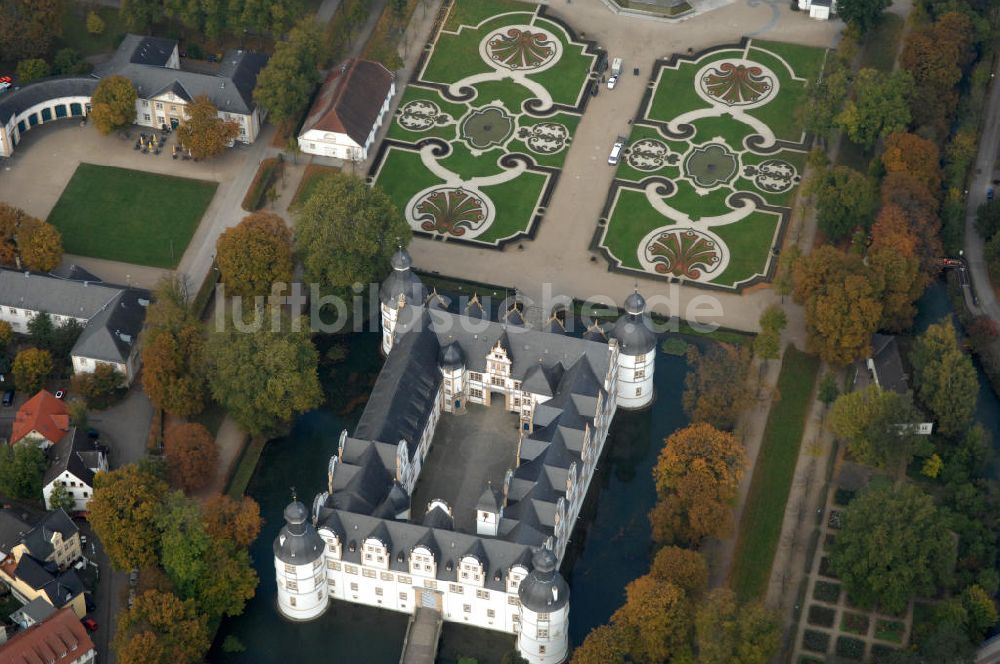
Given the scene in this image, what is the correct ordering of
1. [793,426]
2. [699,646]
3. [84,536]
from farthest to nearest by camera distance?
1. [793,426]
2. [84,536]
3. [699,646]

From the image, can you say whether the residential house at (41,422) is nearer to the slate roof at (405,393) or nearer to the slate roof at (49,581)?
the slate roof at (49,581)

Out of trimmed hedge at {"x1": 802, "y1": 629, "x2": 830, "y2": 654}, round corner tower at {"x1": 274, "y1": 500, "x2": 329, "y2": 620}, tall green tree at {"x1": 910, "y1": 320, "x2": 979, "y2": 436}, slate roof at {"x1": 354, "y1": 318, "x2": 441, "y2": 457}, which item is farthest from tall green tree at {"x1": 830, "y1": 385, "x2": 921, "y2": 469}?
round corner tower at {"x1": 274, "y1": 500, "x2": 329, "y2": 620}

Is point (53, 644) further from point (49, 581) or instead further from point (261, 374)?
point (261, 374)

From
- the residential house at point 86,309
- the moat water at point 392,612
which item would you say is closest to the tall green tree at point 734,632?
the moat water at point 392,612

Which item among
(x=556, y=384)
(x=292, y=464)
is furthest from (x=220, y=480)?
(x=556, y=384)

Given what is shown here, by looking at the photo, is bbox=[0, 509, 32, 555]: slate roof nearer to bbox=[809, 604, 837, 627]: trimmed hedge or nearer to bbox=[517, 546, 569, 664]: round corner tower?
bbox=[517, 546, 569, 664]: round corner tower

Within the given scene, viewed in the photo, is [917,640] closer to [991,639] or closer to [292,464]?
[991,639]

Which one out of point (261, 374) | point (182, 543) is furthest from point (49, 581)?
point (261, 374)
